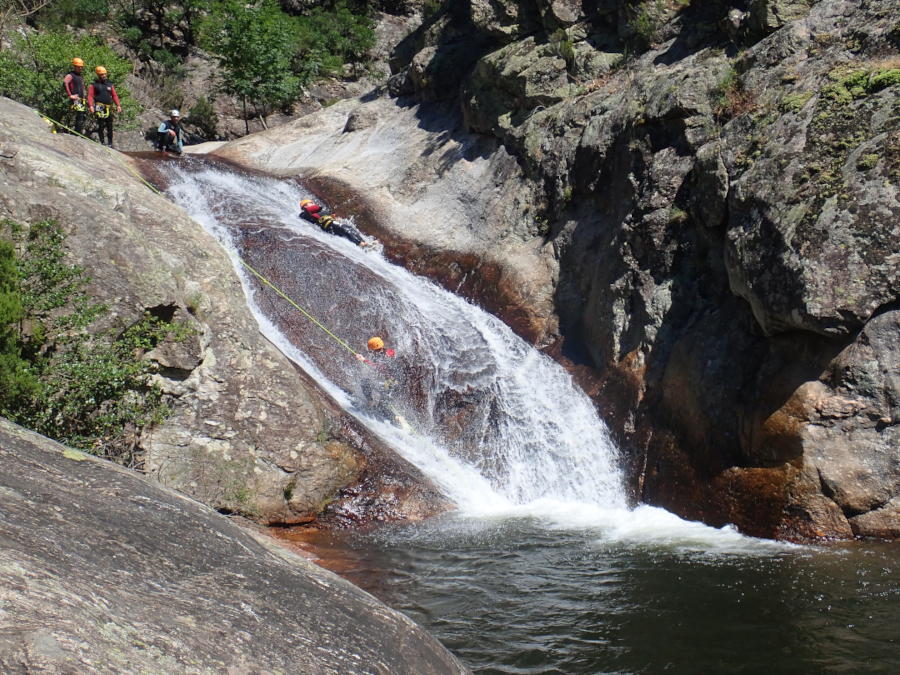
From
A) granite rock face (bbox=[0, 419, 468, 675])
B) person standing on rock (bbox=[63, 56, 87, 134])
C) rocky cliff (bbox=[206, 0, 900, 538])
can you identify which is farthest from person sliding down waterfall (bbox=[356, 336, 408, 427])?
person standing on rock (bbox=[63, 56, 87, 134])

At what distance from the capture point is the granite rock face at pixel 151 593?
9.63 feet

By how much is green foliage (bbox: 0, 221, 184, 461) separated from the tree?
831 inches

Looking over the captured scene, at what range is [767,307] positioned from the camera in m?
9.29

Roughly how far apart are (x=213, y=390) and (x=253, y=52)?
21.7 m

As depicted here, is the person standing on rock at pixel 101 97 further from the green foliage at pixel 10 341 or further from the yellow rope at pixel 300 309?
the green foliage at pixel 10 341

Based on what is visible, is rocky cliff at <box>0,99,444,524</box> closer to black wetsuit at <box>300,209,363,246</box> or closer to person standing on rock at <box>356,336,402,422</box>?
person standing on rock at <box>356,336,402,422</box>

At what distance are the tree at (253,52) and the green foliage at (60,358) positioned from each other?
2110 cm

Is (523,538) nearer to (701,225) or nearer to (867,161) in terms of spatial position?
(701,225)

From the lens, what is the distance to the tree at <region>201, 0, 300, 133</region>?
1078 inches

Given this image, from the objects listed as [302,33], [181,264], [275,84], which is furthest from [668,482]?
[302,33]

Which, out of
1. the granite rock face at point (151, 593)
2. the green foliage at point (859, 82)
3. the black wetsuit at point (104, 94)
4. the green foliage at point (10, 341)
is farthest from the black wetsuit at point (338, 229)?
the granite rock face at point (151, 593)

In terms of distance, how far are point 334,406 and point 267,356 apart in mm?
1282

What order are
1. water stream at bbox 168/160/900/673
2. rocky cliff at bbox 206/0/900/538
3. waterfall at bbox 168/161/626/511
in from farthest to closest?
waterfall at bbox 168/161/626/511 < rocky cliff at bbox 206/0/900/538 < water stream at bbox 168/160/900/673

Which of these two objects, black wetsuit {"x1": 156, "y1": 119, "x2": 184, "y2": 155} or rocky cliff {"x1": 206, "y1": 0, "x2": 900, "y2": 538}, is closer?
rocky cliff {"x1": 206, "y1": 0, "x2": 900, "y2": 538}
